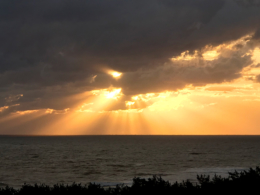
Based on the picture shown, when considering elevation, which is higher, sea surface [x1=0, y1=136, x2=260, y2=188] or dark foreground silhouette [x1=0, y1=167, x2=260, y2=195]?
dark foreground silhouette [x1=0, y1=167, x2=260, y2=195]

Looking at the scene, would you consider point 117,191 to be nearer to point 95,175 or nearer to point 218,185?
point 218,185

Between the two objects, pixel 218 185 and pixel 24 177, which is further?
pixel 24 177

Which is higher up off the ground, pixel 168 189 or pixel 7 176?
pixel 168 189

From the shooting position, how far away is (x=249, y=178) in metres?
21.4

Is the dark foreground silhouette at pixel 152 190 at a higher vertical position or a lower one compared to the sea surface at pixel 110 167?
higher

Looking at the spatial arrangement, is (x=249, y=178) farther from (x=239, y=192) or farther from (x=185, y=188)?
(x=185, y=188)

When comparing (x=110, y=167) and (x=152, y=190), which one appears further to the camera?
→ (x=110, y=167)

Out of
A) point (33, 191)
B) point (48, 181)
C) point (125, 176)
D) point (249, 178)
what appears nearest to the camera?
point (33, 191)

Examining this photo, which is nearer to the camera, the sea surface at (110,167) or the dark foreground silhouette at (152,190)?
the dark foreground silhouette at (152,190)

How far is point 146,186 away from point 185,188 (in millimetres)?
2655

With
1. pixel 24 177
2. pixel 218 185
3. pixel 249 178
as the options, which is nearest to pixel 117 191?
pixel 218 185

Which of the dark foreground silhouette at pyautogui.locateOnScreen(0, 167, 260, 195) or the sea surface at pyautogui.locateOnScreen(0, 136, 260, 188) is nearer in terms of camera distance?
the dark foreground silhouette at pyautogui.locateOnScreen(0, 167, 260, 195)

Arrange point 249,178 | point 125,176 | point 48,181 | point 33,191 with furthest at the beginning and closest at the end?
point 125,176 < point 48,181 < point 249,178 < point 33,191

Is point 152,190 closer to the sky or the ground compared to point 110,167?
closer to the sky
